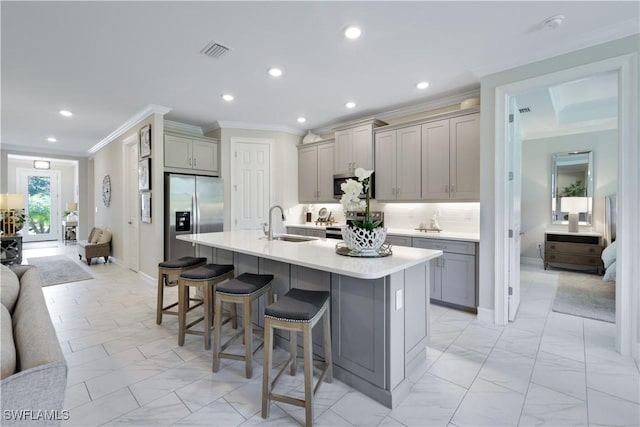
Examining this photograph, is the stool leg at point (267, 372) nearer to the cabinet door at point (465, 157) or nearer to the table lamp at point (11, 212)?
the cabinet door at point (465, 157)

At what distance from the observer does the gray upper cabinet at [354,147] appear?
453 cm

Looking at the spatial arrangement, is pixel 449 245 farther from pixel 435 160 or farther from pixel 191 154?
pixel 191 154

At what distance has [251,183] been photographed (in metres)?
5.39

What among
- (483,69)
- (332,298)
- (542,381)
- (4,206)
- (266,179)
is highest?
(483,69)

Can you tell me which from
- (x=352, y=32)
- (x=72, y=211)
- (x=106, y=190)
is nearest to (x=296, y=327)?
(x=352, y=32)

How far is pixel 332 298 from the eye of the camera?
215cm

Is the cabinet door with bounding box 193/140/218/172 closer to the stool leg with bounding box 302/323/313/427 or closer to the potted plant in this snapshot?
the potted plant

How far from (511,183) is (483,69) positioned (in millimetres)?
1193

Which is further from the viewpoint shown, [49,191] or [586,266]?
[49,191]

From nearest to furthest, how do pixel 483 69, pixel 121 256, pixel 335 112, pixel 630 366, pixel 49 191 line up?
1. pixel 630 366
2. pixel 483 69
3. pixel 335 112
4. pixel 121 256
5. pixel 49 191

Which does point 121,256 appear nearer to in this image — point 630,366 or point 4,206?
point 4,206

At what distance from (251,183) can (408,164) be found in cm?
273

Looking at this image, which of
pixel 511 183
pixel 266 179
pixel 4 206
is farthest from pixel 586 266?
pixel 4 206

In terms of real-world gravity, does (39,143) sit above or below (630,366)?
above
